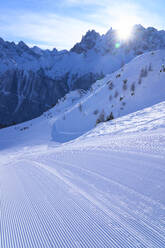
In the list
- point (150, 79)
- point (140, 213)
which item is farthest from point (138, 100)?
point (140, 213)

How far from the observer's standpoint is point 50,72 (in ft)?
517

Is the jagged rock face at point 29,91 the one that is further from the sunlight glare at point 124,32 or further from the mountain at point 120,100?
the mountain at point 120,100

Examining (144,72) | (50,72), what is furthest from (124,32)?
(144,72)

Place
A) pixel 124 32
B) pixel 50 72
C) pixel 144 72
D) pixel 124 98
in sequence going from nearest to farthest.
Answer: pixel 124 98 < pixel 144 72 < pixel 124 32 < pixel 50 72

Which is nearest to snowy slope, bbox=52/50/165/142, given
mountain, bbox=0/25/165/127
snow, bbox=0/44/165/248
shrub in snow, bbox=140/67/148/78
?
shrub in snow, bbox=140/67/148/78

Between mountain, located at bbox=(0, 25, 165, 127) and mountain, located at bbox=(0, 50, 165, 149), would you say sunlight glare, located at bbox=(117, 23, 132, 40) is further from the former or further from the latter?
mountain, located at bbox=(0, 50, 165, 149)

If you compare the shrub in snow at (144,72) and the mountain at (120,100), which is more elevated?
the shrub in snow at (144,72)

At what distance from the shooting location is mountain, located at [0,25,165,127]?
11912cm

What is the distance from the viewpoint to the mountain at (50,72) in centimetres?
11912

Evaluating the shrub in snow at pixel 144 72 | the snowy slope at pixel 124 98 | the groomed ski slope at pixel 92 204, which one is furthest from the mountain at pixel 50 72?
the groomed ski slope at pixel 92 204

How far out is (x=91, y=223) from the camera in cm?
160

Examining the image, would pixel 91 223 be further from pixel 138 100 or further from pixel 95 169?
pixel 138 100

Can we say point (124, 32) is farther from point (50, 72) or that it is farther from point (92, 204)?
point (92, 204)

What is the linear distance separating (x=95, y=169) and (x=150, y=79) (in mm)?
9679
